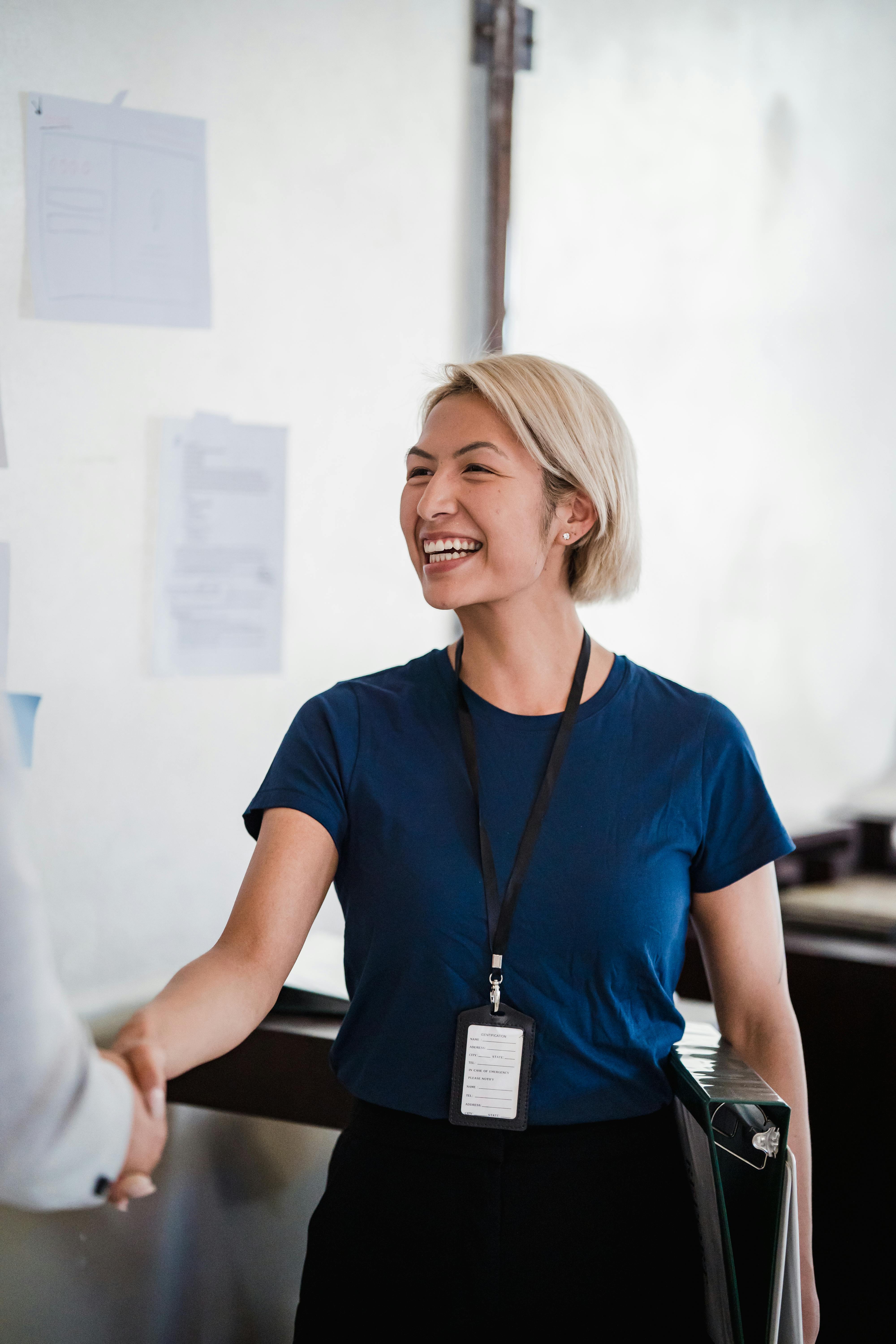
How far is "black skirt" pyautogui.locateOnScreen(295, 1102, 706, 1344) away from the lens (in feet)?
3.67

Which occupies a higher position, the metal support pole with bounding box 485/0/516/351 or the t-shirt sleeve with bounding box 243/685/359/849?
the metal support pole with bounding box 485/0/516/351

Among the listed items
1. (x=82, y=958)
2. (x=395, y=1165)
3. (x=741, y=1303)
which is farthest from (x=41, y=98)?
(x=741, y=1303)

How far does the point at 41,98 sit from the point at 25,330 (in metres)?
0.31

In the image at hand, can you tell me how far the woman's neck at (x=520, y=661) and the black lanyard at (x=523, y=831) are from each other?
2cm

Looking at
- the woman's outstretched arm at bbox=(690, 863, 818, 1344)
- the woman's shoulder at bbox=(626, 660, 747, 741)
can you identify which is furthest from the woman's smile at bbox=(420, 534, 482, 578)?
the woman's outstretched arm at bbox=(690, 863, 818, 1344)

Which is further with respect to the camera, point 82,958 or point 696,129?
point 696,129

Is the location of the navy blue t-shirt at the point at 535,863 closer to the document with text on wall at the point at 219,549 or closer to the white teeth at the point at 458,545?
the white teeth at the point at 458,545

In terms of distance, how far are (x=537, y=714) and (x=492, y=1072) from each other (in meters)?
0.38

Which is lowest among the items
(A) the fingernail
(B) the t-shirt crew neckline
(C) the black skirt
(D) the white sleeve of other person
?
(C) the black skirt

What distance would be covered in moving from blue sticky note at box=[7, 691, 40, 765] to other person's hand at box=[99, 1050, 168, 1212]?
2.51 feet

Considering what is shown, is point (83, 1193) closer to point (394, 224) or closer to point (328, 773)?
point (328, 773)

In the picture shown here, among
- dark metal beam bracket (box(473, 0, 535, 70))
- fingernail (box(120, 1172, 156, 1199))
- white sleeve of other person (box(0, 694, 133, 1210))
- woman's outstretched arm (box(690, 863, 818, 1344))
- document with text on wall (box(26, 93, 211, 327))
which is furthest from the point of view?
dark metal beam bracket (box(473, 0, 535, 70))

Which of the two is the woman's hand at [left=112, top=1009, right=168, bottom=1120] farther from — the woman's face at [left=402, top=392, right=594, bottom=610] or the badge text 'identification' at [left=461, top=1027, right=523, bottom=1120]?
the woman's face at [left=402, top=392, right=594, bottom=610]

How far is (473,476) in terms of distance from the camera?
1284 mm
